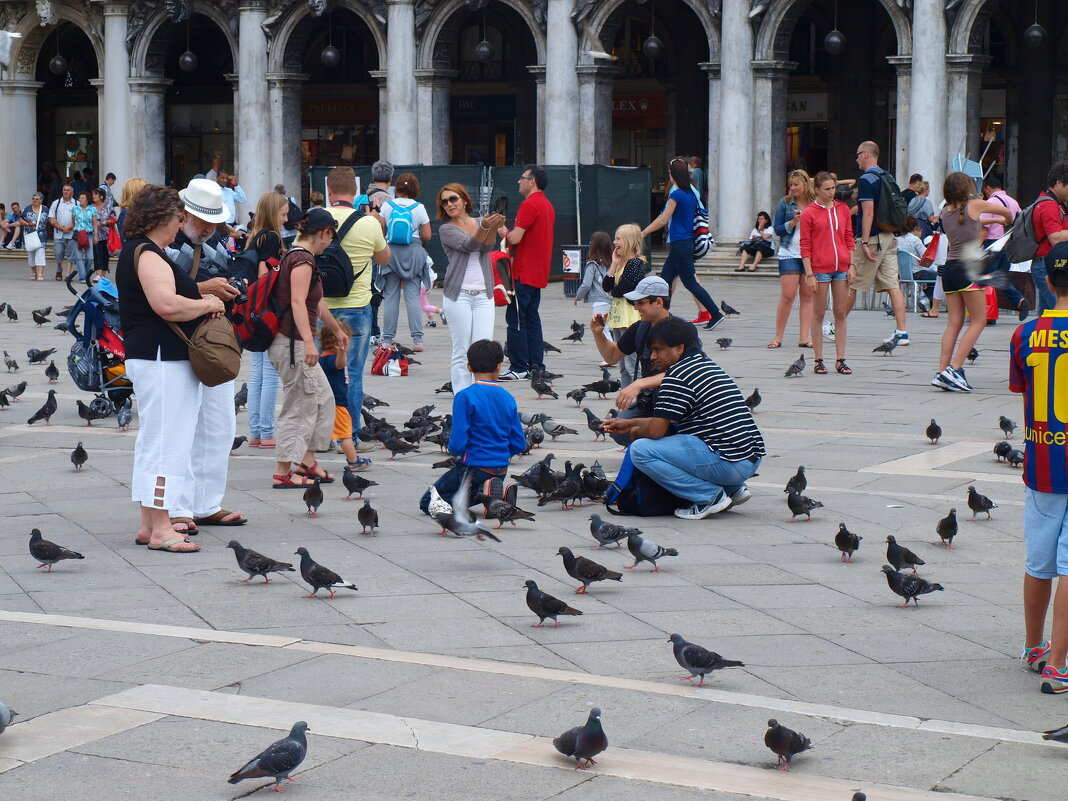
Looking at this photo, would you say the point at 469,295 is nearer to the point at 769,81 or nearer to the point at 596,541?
the point at 596,541

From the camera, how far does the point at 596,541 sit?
24.6ft

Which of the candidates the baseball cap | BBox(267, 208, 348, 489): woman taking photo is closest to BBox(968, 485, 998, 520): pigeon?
the baseball cap

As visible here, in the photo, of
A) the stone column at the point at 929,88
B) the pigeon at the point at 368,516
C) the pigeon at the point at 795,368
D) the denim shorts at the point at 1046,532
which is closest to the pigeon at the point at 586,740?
the denim shorts at the point at 1046,532

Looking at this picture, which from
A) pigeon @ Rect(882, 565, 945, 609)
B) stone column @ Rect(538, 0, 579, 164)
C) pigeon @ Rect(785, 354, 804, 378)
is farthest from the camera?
stone column @ Rect(538, 0, 579, 164)

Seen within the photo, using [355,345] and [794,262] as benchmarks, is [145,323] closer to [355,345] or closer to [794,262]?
[355,345]

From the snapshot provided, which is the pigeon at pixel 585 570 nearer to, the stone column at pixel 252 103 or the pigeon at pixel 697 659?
the pigeon at pixel 697 659

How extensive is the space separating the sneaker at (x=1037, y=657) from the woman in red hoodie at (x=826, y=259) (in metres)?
8.05

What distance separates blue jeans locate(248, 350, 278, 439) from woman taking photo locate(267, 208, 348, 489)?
105 cm

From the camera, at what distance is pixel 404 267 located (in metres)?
14.5

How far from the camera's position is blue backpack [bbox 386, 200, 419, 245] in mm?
14000

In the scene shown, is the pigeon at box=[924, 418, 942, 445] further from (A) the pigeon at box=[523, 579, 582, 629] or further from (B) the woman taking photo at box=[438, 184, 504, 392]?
(A) the pigeon at box=[523, 579, 582, 629]

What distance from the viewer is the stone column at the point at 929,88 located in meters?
24.6

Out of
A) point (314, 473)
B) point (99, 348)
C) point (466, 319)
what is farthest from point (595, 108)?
point (314, 473)

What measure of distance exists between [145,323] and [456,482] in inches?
70.4
